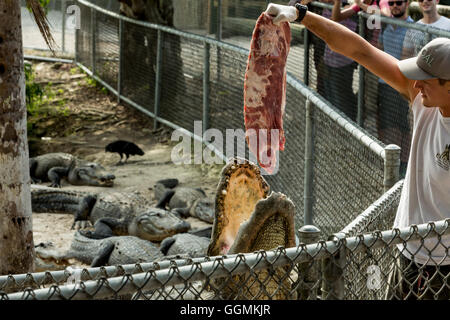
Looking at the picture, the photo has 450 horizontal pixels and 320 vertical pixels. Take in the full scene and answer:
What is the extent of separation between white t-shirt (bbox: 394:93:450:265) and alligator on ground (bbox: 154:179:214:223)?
542cm

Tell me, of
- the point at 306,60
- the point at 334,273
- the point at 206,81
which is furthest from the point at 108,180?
the point at 334,273

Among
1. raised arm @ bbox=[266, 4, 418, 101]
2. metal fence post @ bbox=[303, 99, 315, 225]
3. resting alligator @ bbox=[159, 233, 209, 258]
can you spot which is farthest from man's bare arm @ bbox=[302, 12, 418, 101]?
resting alligator @ bbox=[159, 233, 209, 258]

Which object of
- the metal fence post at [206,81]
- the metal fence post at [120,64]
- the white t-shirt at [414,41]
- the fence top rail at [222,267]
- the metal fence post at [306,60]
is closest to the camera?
the fence top rail at [222,267]

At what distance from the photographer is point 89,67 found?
1476cm

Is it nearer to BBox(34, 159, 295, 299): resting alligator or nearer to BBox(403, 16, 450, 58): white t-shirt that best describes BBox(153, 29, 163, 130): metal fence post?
BBox(403, 16, 450, 58): white t-shirt

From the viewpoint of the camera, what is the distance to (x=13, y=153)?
5152 mm

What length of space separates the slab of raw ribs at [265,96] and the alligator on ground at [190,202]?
14.7 feet

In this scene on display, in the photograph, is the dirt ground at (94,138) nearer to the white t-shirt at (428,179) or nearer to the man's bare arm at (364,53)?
the man's bare arm at (364,53)

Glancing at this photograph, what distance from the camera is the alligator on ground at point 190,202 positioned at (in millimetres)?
9062

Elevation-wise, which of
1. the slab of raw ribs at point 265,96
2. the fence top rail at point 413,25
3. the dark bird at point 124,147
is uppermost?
the fence top rail at point 413,25

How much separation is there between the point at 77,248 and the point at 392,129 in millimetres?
3173

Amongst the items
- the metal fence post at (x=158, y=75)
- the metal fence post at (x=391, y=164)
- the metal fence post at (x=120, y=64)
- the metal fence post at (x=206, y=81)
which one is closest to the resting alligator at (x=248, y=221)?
the metal fence post at (x=391, y=164)

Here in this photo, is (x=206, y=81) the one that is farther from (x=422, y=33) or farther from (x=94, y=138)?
(x=422, y=33)

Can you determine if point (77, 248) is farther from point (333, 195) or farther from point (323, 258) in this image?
point (323, 258)
